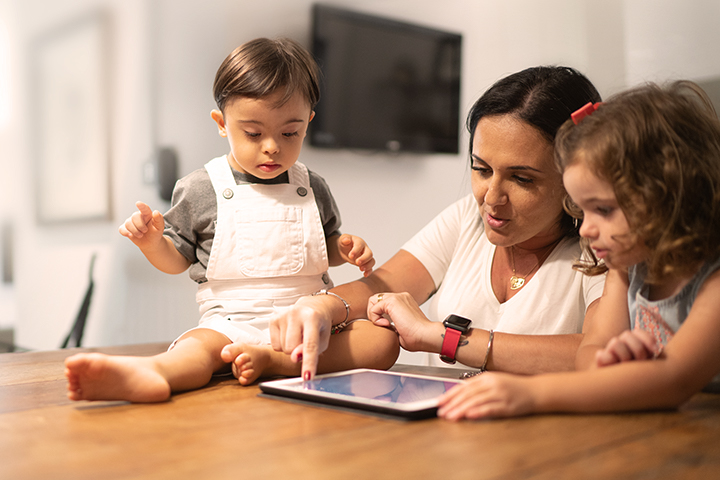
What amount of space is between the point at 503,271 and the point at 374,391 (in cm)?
63

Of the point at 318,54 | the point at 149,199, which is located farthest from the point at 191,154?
the point at 318,54

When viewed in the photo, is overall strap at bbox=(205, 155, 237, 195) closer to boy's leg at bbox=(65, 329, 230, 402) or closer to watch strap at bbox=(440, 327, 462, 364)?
boy's leg at bbox=(65, 329, 230, 402)

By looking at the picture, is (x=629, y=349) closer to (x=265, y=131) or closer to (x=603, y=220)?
(x=603, y=220)

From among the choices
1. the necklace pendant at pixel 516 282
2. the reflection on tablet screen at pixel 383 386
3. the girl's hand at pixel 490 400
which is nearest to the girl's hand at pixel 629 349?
the girl's hand at pixel 490 400

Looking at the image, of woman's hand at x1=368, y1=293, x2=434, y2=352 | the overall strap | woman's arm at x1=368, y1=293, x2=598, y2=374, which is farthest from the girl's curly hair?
the overall strap

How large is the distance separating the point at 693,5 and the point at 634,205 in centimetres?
307

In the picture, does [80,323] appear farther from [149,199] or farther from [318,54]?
[318,54]

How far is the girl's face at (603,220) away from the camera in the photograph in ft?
2.67

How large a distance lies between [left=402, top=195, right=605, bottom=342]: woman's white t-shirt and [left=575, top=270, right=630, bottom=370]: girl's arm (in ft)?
0.95

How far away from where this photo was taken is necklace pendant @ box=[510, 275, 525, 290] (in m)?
1.34

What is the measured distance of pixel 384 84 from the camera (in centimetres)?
338

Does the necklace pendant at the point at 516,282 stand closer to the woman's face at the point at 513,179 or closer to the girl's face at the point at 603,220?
the woman's face at the point at 513,179

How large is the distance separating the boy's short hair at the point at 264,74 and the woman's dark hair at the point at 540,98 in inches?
14.7

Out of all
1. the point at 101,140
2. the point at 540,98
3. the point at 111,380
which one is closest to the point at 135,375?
the point at 111,380
